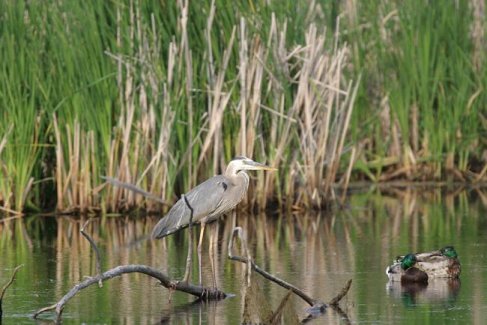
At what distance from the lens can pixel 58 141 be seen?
1304 cm

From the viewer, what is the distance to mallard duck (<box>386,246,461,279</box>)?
9.42 metres

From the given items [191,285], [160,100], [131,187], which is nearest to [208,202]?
[191,285]

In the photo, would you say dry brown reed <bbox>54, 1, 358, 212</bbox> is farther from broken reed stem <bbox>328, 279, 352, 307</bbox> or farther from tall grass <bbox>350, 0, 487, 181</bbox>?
broken reed stem <bbox>328, 279, 352, 307</bbox>

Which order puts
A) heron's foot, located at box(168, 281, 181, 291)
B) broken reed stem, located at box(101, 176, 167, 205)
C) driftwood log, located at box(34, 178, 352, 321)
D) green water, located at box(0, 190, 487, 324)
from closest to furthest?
1. driftwood log, located at box(34, 178, 352, 321)
2. green water, located at box(0, 190, 487, 324)
3. heron's foot, located at box(168, 281, 181, 291)
4. broken reed stem, located at box(101, 176, 167, 205)

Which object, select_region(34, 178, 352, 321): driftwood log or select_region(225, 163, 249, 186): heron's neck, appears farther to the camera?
select_region(225, 163, 249, 186): heron's neck

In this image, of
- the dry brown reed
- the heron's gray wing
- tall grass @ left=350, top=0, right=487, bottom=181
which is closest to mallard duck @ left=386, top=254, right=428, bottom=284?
the heron's gray wing

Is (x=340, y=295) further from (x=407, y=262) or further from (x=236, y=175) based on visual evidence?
(x=236, y=175)

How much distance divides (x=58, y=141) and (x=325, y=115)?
257cm

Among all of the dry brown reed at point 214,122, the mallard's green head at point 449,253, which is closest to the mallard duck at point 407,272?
the mallard's green head at point 449,253

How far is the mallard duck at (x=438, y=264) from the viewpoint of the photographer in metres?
9.42

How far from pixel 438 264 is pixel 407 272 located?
256 millimetres

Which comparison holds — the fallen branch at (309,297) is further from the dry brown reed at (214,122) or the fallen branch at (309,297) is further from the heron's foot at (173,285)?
the dry brown reed at (214,122)

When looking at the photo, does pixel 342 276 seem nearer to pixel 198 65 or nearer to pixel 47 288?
pixel 47 288

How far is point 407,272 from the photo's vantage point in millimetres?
9367
